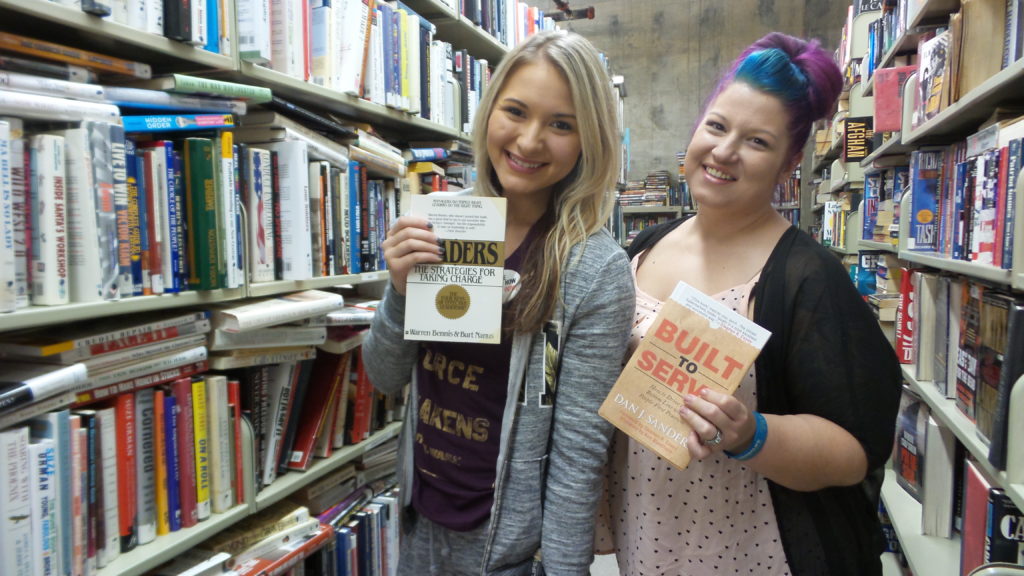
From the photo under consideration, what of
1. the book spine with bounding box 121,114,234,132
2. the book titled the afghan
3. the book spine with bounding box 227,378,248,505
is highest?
the book spine with bounding box 121,114,234,132

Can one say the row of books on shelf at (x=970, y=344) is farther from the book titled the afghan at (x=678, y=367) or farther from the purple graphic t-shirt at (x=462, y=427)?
the purple graphic t-shirt at (x=462, y=427)

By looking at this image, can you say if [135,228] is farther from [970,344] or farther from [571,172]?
[970,344]

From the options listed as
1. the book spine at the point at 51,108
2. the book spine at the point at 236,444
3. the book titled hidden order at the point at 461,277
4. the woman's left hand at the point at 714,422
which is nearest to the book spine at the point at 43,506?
the book spine at the point at 236,444

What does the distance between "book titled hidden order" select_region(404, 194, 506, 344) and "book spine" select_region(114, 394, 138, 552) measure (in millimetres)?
604

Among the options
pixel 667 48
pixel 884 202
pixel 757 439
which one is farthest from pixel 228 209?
pixel 667 48

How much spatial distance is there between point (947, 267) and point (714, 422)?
108cm

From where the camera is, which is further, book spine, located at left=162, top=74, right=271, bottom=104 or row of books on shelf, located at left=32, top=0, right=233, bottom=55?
book spine, located at left=162, top=74, right=271, bottom=104

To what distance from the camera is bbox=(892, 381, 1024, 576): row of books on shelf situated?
1.28 m

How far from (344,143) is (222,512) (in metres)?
1.00

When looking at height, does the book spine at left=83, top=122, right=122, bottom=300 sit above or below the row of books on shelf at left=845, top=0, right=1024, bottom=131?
below

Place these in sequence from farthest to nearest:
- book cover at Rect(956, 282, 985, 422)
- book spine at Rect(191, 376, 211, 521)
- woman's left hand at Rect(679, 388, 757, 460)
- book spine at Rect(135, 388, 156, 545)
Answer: book cover at Rect(956, 282, 985, 422)
book spine at Rect(191, 376, 211, 521)
book spine at Rect(135, 388, 156, 545)
woman's left hand at Rect(679, 388, 757, 460)

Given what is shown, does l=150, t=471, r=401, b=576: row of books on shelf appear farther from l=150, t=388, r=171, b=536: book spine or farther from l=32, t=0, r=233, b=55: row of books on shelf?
l=32, t=0, r=233, b=55: row of books on shelf

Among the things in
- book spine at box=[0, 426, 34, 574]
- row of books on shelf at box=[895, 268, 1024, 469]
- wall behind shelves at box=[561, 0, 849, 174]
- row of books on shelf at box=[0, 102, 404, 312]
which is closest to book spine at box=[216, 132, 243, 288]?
row of books on shelf at box=[0, 102, 404, 312]

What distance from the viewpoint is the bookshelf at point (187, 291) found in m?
1.01
